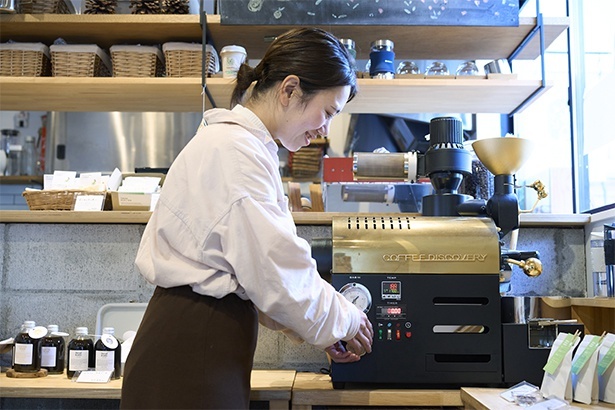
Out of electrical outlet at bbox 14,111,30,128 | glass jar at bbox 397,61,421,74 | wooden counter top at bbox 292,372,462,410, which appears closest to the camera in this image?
wooden counter top at bbox 292,372,462,410

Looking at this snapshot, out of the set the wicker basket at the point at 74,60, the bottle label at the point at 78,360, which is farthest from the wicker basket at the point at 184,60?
the bottle label at the point at 78,360

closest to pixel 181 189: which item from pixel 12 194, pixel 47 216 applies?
pixel 47 216

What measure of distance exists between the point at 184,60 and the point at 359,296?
3.74ft

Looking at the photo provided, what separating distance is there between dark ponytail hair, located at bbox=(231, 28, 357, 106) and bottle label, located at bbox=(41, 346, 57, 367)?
3.37ft

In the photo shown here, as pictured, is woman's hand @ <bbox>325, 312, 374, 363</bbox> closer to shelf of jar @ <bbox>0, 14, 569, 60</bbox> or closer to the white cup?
the white cup

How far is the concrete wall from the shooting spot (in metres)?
2.23

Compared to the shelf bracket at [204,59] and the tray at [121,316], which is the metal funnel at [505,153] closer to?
the shelf bracket at [204,59]

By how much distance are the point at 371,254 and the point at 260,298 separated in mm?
532

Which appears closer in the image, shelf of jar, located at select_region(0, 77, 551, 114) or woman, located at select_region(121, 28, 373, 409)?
woman, located at select_region(121, 28, 373, 409)

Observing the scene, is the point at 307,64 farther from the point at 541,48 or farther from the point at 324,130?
the point at 541,48

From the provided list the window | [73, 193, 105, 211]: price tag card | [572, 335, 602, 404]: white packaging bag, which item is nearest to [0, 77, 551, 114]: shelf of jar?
the window

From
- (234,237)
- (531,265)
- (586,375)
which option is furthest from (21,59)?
(586,375)

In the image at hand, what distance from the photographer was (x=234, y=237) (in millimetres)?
1199

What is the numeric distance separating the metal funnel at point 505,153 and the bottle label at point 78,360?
3.87 ft
